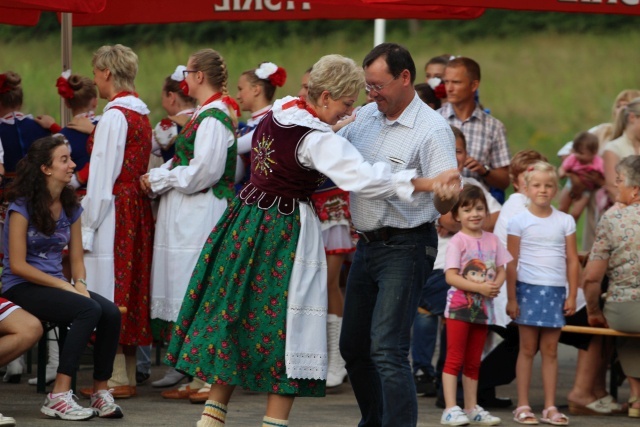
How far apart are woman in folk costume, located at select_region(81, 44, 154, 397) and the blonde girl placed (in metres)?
2.27

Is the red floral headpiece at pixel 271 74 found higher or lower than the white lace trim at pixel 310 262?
higher

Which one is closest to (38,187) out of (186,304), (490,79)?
(186,304)

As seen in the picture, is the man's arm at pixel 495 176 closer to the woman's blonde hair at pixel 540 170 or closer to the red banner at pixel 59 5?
the woman's blonde hair at pixel 540 170

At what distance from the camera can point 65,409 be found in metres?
6.86

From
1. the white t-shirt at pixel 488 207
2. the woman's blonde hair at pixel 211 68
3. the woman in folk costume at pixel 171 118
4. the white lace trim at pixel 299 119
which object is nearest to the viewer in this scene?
the white lace trim at pixel 299 119

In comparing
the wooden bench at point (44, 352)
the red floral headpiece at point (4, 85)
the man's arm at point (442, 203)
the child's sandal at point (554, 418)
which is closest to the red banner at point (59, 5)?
the red floral headpiece at point (4, 85)

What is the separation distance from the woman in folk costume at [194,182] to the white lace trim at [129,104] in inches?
12.2

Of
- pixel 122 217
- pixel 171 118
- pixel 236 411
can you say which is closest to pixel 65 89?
pixel 171 118

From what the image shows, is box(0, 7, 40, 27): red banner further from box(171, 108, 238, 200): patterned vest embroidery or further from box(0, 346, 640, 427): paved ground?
box(0, 346, 640, 427): paved ground

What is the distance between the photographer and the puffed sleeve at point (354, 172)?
5566 millimetres

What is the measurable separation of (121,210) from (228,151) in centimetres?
75

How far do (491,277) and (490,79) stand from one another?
15.3m

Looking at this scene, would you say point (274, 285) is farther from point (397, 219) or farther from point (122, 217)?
point (122, 217)

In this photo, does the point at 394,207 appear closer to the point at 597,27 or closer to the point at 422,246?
the point at 422,246
